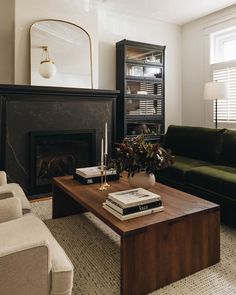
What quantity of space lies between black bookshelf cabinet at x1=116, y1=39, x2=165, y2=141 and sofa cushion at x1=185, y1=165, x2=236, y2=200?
1.29m

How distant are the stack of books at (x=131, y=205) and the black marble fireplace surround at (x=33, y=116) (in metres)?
1.86

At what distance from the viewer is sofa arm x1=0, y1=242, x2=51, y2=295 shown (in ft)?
3.43

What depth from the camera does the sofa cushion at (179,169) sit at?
3.02 meters

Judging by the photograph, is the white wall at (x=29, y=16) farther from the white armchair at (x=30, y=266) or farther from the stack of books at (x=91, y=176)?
the white armchair at (x=30, y=266)

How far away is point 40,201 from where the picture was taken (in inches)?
128

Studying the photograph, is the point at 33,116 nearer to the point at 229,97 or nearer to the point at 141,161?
the point at 141,161

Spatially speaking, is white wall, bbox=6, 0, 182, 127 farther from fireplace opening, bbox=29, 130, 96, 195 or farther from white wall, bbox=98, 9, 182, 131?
fireplace opening, bbox=29, 130, 96, 195

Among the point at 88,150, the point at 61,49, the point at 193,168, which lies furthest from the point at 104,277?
the point at 61,49

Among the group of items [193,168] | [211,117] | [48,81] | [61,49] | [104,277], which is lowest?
[104,277]

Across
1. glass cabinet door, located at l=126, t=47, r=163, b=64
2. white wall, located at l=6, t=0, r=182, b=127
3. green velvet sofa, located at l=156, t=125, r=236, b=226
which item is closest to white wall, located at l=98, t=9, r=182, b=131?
white wall, located at l=6, t=0, r=182, b=127

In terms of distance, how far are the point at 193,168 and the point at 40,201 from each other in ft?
6.21

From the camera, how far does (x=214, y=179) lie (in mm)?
2594

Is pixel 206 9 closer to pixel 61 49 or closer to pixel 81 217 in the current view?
pixel 61 49

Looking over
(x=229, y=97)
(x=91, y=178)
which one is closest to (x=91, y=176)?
(x=91, y=178)
